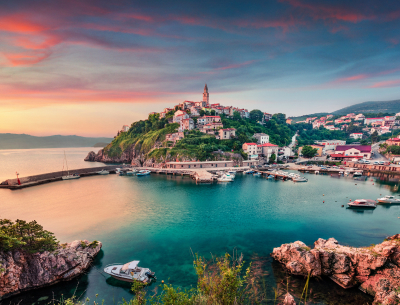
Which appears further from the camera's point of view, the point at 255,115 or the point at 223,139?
the point at 255,115

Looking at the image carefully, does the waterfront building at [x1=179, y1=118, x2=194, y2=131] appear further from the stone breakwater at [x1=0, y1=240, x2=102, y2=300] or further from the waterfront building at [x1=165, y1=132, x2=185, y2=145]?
the stone breakwater at [x1=0, y1=240, x2=102, y2=300]

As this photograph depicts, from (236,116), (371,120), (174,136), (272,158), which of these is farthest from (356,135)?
(174,136)

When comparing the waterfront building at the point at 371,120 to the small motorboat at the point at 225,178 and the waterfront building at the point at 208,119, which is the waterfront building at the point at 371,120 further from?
the small motorboat at the point at 225,178

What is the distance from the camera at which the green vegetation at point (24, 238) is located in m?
13.2

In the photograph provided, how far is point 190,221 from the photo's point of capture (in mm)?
25016

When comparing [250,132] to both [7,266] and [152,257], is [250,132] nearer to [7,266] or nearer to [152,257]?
[152,257]

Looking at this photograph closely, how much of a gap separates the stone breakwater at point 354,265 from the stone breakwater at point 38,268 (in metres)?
17.5

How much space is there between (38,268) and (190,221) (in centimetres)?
1542

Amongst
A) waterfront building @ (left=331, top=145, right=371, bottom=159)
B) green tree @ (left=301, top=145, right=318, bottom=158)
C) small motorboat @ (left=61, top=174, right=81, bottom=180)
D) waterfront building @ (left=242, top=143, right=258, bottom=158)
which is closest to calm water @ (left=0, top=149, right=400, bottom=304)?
small motorboat @ (left=61, top=174, right=81, bottom=180)

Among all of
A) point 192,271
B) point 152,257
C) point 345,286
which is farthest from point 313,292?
point 152,257

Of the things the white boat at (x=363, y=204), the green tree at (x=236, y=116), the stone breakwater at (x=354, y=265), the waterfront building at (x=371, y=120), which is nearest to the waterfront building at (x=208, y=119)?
the green tree at (x=236, y=116)

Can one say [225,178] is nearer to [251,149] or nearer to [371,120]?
[251,149]

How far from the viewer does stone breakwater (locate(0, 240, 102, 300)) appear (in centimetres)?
1296

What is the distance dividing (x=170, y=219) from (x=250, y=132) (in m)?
72.2
